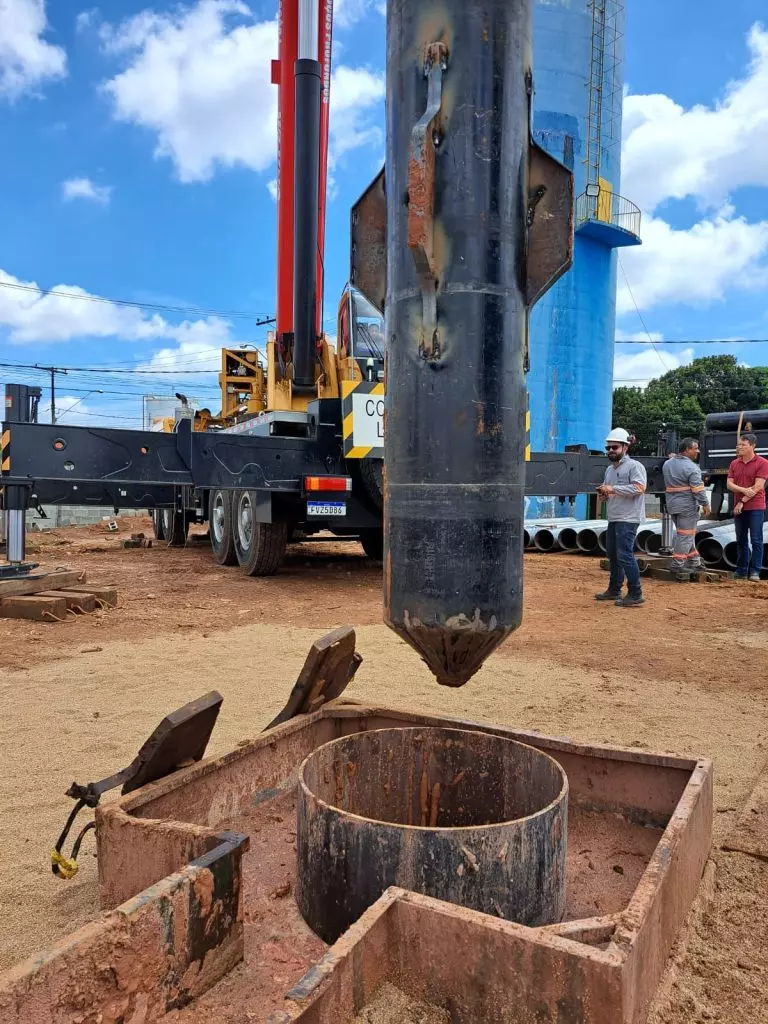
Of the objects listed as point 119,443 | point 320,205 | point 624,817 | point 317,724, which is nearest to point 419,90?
point 317,724

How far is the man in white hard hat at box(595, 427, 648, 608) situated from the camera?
729 centimetres

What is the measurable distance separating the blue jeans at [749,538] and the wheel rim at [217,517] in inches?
259

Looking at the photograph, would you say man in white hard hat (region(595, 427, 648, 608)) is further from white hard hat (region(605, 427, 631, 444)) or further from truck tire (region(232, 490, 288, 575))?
truck tire (region(232, 490, 288, 575))

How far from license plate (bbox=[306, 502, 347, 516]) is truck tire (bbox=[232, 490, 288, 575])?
992 millimetres

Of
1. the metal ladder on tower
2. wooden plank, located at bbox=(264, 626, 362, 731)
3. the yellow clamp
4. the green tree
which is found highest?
the metal ladder on tower

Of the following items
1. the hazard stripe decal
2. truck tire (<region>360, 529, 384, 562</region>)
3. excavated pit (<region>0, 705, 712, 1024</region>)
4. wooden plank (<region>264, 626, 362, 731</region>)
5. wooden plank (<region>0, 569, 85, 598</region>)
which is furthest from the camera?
truck tire (<region>360, 529, 384, 562</region>)

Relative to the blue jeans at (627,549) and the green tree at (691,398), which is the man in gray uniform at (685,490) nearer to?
the blue jeans at (627,549)

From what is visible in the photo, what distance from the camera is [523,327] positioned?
2174 mm

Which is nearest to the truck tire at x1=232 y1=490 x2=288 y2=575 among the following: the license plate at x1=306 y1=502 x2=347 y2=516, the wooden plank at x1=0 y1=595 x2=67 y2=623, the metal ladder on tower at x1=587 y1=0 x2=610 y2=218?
the license plate at x1=306 y1=502 x2=347 y2=516

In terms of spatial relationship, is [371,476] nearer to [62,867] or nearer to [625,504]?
[625,504]

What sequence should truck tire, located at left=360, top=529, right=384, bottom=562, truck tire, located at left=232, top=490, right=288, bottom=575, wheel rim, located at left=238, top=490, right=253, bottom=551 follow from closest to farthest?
truck tire, located at left=232, top=490, right=288, bottom=575 → wheel rim, located at left=238, top=490, right=253, bottom=551 → truck tire, located at left=360, top=529, right=384, bottom=562

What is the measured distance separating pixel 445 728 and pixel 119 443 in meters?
4.15

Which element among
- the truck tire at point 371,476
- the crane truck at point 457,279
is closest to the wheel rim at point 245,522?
the truck tire at point 371,476

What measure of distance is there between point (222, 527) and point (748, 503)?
6.64m
